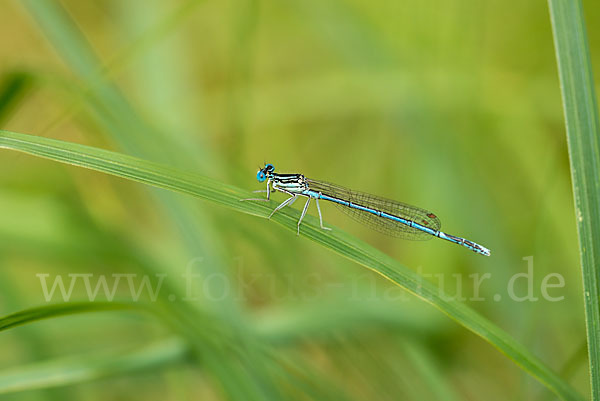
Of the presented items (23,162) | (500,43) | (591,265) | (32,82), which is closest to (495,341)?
(591,265)

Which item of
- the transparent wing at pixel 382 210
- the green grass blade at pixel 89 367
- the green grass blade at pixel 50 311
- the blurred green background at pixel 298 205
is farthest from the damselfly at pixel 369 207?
the green grass blade at pixel 50 311

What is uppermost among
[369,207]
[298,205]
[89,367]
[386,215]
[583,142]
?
[298,205]

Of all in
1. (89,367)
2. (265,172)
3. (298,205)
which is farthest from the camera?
(298,205)

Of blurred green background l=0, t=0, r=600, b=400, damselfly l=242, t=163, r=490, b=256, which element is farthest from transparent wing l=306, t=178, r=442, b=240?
blurred green background l=0, t=0, r=600, b=400

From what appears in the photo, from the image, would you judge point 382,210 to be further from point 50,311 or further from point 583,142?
point 50,311

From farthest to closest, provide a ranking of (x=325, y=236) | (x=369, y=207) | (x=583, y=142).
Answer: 1. (x=369, y=207)
2. (x=325, y=236)
3. (x=583, y=142)

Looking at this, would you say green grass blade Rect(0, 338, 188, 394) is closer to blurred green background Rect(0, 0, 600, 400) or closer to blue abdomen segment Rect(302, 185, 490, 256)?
blurred green background Rect(0, 0, 600, 400)

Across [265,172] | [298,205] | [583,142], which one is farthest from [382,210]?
[583,142]

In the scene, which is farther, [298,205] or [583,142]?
[298,205]
